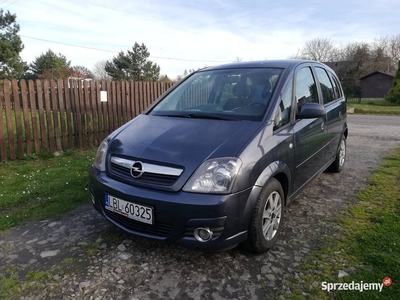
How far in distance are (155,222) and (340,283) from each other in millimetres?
1442

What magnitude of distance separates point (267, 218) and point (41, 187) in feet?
11.0

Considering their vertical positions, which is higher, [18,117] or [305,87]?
[305,87]

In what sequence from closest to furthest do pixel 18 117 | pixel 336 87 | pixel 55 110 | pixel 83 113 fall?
pixel 336 87 → pixel 18 117 → pixel 55 110 → pixel 83 113

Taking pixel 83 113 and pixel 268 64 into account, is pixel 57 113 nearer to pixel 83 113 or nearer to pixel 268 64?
pixel 83 113

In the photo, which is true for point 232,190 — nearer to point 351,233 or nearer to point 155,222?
point 155,222

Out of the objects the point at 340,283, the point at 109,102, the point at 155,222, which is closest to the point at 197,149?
the point at 155,222

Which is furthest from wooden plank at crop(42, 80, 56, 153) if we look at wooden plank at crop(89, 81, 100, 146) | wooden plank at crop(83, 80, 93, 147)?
wooden plank at crop(89, 81, 100, 146)

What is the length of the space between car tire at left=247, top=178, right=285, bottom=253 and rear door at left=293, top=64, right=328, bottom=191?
45cm

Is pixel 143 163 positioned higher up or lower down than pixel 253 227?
higher up

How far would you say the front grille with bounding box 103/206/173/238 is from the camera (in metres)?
2.23

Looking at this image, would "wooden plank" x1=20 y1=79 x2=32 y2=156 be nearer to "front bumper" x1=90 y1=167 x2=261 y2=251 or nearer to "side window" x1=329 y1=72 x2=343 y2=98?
"front bumper" x1=90 y1=167 x2=261 y2=251

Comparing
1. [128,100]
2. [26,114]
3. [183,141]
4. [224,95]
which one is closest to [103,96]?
[128,100]

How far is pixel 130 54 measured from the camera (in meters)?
43.4

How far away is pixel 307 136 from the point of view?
10.5ft
